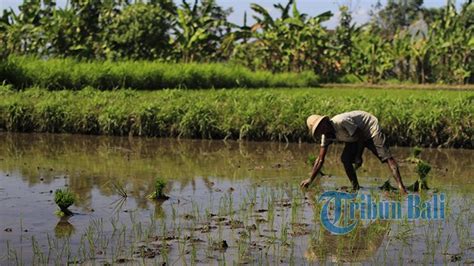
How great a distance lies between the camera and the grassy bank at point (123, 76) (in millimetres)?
17859

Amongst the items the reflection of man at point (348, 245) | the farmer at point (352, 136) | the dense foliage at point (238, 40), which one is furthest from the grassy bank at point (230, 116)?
the dense foliage at point (238, 40)

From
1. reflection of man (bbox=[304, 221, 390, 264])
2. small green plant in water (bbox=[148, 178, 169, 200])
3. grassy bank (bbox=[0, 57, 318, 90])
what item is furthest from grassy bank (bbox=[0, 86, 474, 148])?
reflection of man (bbox=[304, 221, 390, 264])

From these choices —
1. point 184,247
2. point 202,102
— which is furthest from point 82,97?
point 184,247

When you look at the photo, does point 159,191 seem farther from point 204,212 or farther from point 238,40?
point 238,40

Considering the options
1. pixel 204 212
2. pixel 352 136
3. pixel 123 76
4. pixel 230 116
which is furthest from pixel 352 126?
pixel 123 76

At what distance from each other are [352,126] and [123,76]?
1302 cm

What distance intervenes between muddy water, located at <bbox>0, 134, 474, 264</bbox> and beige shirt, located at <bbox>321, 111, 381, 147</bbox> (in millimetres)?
648

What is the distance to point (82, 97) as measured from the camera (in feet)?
49.6

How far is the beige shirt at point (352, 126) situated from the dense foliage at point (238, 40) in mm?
18670

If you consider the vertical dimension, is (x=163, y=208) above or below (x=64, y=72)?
below

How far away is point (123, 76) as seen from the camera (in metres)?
19.7

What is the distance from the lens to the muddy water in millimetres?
5207

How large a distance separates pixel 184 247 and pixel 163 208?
1663 mm

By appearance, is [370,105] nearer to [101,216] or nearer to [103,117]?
[103,117]
